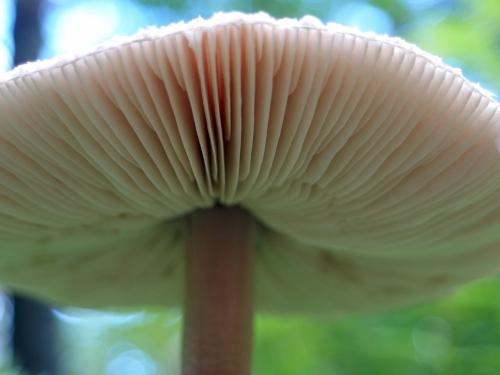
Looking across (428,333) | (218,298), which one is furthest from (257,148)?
(428,333)

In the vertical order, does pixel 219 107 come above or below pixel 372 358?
above

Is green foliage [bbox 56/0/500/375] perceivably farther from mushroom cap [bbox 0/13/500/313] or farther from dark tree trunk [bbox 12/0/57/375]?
dark tree trunk [bbox 12/0/57/375]

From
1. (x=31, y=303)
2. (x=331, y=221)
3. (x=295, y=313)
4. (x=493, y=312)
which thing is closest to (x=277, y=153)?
(x=331, y=221)

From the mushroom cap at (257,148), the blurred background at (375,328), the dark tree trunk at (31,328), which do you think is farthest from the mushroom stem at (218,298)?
the dark tree trunk at (31,328)

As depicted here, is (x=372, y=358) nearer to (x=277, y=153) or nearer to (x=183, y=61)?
(x=277, y=153)

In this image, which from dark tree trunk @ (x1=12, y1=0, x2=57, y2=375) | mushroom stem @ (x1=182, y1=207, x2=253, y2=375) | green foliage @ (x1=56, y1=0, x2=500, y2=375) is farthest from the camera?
dark tree trunk @ (x1=12, y1=0, x2=57, y2=375)

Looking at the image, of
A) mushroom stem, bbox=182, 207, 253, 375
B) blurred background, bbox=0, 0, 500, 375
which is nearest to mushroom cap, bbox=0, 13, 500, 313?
mushroom stem, bbox=182, 207, 253, 375
